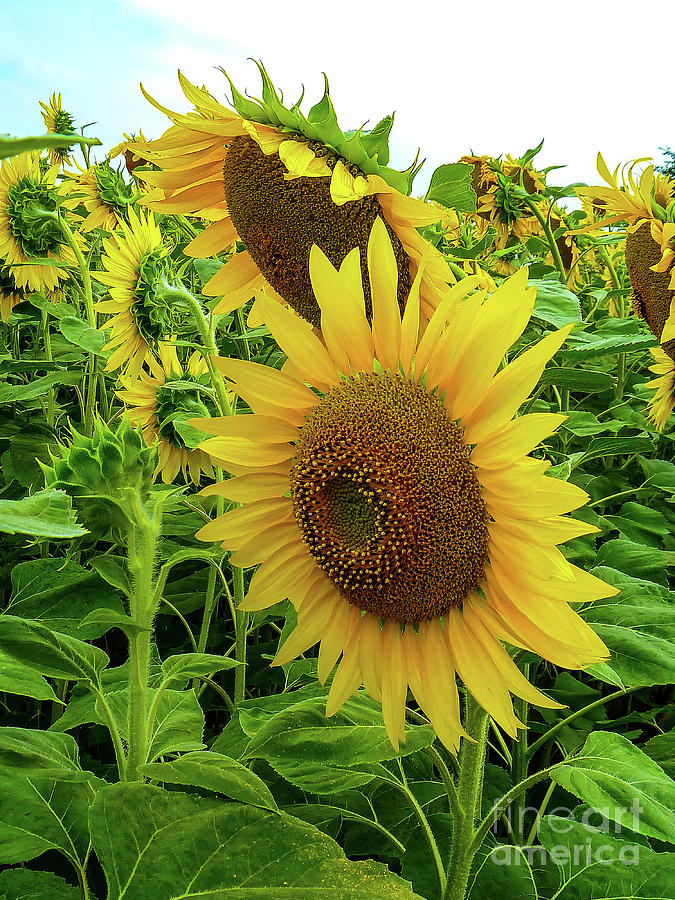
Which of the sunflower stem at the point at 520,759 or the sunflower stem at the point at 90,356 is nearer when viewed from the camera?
the sunflower stem at the point at 520,759

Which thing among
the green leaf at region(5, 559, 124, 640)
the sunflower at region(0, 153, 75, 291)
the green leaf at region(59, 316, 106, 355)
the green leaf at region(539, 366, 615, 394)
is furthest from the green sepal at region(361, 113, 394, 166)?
the sunflower at region(0, 153, 75, 291)

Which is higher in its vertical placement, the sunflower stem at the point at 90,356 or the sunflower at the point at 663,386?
the sunflower stem at the point at 90,356

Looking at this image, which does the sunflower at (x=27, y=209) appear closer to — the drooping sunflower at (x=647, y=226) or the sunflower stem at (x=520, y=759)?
the drooping sunflower at (x=647, y=226)

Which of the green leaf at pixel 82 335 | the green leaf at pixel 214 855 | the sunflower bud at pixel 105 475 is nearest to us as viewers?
the green leaf at pixel 214 855

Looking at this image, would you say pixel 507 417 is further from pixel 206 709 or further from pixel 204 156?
pixel 206 709

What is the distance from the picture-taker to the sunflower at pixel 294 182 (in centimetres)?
98

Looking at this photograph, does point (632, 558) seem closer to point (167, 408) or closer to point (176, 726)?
point (176, 726)

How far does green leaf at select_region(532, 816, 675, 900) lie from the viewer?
0.99 m

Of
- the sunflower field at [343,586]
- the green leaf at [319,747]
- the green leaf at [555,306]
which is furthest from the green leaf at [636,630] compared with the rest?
the green leaf at [555,306]

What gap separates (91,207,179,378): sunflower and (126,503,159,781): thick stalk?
118cm

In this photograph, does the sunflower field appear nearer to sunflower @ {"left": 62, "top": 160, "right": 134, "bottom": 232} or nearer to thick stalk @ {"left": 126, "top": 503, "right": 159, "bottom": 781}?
thick stalk @ {"left": 126, "top": 503, "right": 159, "bottom": 781}

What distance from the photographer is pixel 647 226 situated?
1.95 m

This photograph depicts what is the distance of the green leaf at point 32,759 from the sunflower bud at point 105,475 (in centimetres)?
27

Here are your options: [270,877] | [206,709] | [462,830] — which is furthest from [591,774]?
[206,709]
